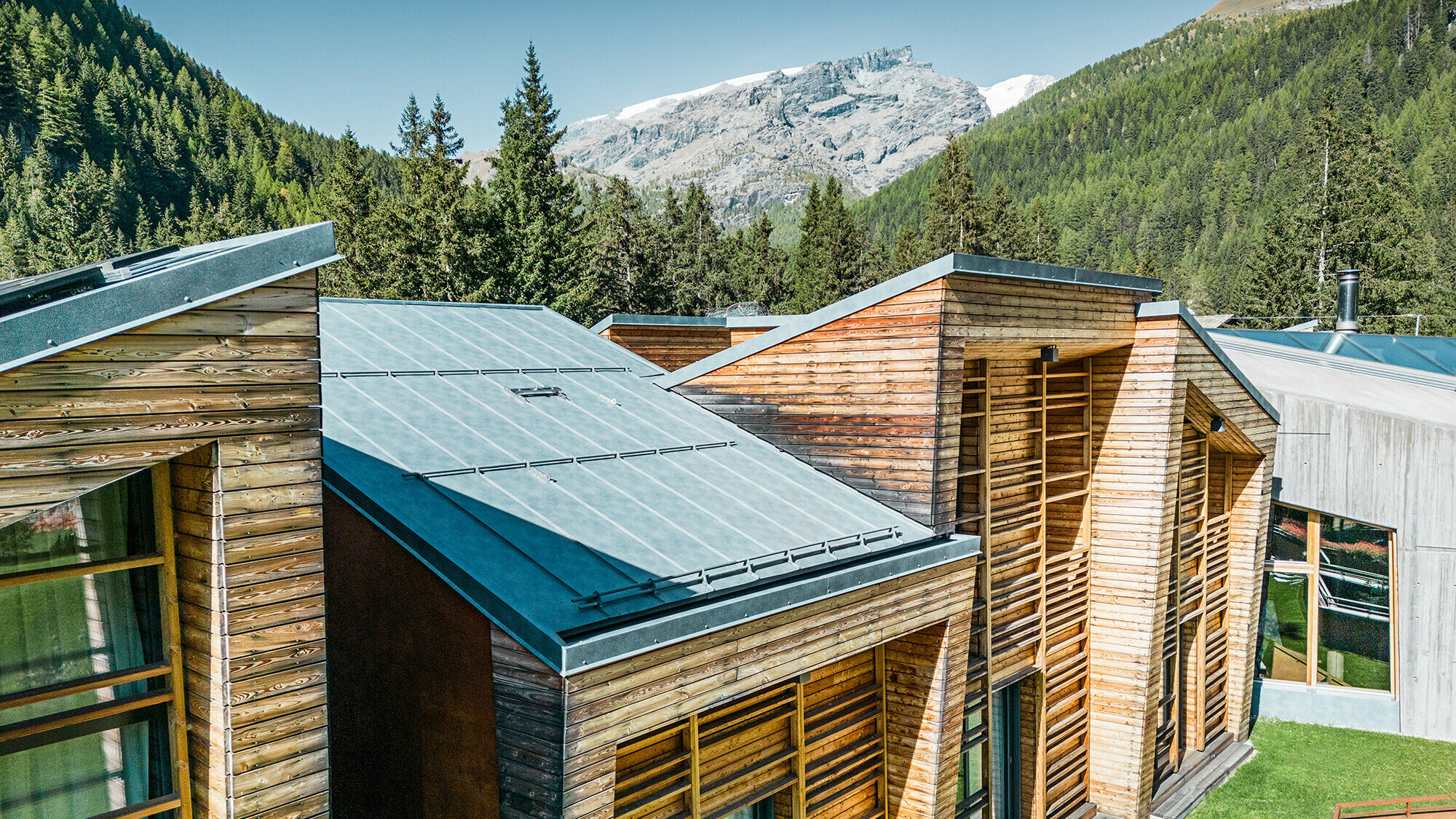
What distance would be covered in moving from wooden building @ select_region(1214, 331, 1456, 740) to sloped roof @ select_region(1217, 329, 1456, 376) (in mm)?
3028

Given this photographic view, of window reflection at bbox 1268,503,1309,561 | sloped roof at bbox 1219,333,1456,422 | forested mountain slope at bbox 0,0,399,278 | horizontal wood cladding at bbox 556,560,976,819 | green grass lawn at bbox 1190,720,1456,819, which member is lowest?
green grass lawn at bbox 1190,720,1456,819

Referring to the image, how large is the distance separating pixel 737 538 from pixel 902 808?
3.74m

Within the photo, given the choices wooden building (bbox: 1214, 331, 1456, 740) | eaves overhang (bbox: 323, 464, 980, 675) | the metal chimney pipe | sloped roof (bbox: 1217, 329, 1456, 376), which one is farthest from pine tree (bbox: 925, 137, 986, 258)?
eaves overhang (bbox: 323, 464, 980, 675)

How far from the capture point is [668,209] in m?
57.9

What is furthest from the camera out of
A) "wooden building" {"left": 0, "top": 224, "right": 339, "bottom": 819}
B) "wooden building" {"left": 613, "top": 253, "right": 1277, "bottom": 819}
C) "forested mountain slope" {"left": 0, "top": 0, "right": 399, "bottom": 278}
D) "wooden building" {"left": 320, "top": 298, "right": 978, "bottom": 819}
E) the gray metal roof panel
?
"forested mountain slope" {"left": 0, "top": 0, "right": 399, "bottom": 278}

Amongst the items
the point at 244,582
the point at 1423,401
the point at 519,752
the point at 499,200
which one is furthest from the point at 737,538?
the point at 499,200

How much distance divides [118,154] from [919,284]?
315ft

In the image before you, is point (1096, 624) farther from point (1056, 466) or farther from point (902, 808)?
point (902, 808)

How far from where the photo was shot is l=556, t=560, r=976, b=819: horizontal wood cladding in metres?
5.72

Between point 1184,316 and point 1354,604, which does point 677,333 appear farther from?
point 1354,604

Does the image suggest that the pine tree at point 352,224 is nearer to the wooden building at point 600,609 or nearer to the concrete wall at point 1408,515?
the wooden building at point 600,609

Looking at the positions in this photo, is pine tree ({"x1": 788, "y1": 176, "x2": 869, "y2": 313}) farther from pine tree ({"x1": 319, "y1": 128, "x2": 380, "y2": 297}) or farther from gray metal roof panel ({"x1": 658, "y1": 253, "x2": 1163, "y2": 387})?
gray metal roof panel ({"x1": 658, "y1": 253, "x2": 1163, "y2": 387})

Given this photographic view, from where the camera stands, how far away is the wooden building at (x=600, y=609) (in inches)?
233

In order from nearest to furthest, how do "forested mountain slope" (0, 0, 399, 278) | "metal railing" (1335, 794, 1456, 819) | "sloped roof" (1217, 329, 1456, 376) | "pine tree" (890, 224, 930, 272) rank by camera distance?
1. "metal railing" (1335, 794, 1456, 819)
2. "sloped roof" (1217, 329, 1456, 376)
3. "pine tree" (890, 224, 930, 272)
4. "forested mountain slope" (0, 0, 399, 278)
